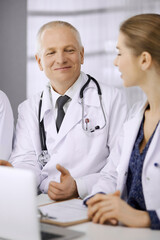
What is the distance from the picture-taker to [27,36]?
19.9 ft

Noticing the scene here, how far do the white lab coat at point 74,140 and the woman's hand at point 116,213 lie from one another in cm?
76

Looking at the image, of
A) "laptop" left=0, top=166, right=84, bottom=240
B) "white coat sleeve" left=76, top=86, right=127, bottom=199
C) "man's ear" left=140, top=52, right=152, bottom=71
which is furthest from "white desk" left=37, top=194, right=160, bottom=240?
"white coat sleeve" left=76, top=86, right=127, bottom=199

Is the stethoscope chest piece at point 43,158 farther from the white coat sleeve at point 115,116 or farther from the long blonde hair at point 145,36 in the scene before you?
the long blonde hair at point 145,36

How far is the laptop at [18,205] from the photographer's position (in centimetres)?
112

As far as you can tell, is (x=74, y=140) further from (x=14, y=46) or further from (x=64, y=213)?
(x=14, y=46)

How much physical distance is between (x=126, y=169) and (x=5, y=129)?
0.94 meters

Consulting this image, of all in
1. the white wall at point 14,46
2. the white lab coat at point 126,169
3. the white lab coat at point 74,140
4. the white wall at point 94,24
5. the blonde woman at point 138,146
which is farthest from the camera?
the white wall at point 14,46

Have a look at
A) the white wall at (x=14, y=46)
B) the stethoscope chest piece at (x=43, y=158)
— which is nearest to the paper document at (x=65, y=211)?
the stethoscope chest piece at (x=43, y=158)

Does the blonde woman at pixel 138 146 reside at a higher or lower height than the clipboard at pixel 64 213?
higher

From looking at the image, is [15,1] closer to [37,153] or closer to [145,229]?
[37,153]

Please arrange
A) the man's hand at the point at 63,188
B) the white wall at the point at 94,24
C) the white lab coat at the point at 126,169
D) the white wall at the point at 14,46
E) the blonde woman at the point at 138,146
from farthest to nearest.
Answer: the white wall at the point at 14,46
the white wall at the point at 94,24
the man's hand at the point at 63,188
the white lab coat at the point at 126,169
the blonde woman at the point at 138,146

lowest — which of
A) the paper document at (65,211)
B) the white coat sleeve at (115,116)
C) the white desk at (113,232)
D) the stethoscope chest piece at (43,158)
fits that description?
the stethoscope chest piece at (43,158)

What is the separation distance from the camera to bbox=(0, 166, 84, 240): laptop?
1.12 metres

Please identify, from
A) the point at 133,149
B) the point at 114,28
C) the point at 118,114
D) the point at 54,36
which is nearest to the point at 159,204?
the point at 133,149
